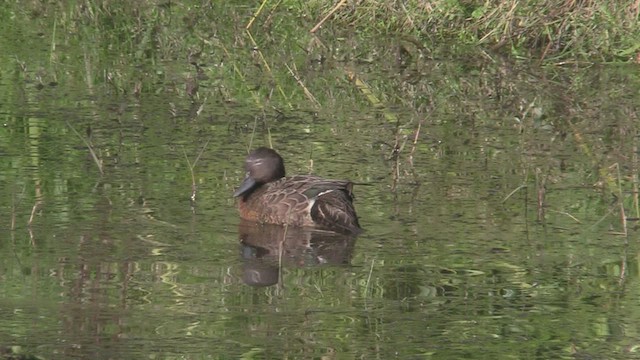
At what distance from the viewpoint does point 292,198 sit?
849 cm

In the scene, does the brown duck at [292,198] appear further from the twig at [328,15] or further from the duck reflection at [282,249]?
the twig at [328,15]

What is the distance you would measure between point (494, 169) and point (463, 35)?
4.08 m

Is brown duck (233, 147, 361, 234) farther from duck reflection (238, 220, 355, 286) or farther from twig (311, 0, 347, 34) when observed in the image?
twig (311, 0, 347, 34)

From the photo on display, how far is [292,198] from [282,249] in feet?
1.94

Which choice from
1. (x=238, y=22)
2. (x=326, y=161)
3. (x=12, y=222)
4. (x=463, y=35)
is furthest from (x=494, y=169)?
(x=238, y=22)

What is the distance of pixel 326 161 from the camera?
9.65m

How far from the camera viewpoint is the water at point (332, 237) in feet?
21.2

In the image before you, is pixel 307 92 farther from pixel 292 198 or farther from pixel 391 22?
pixel 292 198

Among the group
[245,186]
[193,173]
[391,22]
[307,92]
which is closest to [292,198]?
[245,186]

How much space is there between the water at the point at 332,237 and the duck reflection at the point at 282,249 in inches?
0.8

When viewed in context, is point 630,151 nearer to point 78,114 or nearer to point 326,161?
point 326,161

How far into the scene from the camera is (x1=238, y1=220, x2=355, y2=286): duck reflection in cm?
749

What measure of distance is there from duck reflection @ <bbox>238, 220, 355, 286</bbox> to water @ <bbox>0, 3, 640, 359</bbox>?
0.02 meters

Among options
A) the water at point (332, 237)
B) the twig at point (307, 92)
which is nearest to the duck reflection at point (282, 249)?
the water at point (332, 237)
